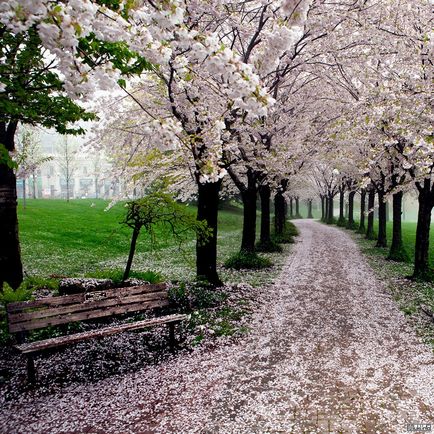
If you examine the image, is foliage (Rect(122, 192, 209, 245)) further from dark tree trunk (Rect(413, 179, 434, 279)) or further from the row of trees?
dark tree trunk (Rect(413, 179, 434, 279))

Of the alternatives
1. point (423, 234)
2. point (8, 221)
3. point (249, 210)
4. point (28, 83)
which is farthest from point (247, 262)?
point (28, 83)

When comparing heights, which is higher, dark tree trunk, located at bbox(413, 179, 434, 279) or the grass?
dark tree trunk, located at bbox(413, 179, 434, 279)

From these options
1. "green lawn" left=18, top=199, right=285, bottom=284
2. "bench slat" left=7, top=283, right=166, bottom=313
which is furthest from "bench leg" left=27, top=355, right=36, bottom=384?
"green lawn" left=18, top=199, right=285, bottom=284

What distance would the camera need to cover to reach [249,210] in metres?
18.5

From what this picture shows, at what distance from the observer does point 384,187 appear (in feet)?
81.6

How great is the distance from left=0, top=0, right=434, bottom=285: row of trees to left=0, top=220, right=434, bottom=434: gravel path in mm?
3845

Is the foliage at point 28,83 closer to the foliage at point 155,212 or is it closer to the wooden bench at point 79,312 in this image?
the foliage at point 155,212

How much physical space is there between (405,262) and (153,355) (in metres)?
16.6

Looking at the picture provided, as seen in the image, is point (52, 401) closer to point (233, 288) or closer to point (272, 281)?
point (233, 288)

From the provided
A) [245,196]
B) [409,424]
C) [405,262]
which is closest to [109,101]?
[245,196]

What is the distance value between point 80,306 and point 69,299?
0.26 m

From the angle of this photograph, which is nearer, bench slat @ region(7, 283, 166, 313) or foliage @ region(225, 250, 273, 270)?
bench slat @ region(7, 283, 166, 313)

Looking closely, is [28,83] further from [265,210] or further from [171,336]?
[265,210]

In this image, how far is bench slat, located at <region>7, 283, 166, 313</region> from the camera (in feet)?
22.5
